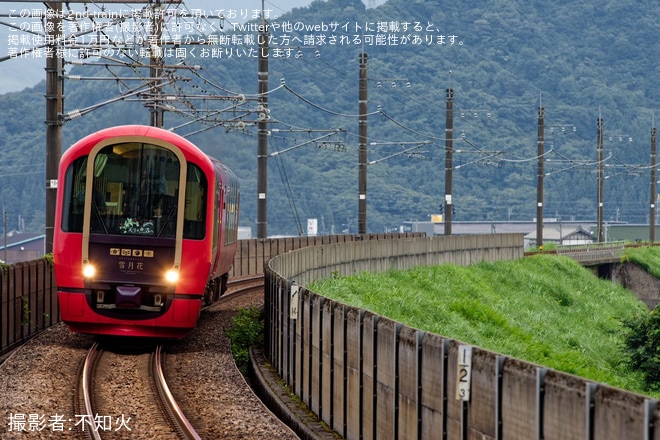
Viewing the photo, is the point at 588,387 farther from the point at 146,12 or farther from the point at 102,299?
the point at 146,12

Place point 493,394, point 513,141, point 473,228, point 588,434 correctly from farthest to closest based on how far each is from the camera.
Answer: point 513,141
point 473,228
point 493,394
point 588,434

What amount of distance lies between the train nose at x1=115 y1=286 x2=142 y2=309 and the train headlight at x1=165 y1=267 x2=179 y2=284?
20.7 inches

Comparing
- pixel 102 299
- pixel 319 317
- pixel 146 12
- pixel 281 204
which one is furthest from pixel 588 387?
pixel 281 204

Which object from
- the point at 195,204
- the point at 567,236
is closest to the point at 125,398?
the point at 195,204

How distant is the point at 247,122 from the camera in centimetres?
3894

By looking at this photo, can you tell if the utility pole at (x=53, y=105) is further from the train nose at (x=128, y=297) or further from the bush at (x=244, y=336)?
the train nose at (x=128, y=297)

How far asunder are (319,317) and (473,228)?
143 m

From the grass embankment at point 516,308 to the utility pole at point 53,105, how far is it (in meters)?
6.46

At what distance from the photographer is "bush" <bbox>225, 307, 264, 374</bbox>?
2055 cm

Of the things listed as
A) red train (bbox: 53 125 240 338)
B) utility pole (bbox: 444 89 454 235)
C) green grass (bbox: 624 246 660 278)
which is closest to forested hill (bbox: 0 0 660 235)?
green grass (bbox: 624 246 660 278)

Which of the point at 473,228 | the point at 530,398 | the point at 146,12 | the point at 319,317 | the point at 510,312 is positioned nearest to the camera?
the point at 530,398

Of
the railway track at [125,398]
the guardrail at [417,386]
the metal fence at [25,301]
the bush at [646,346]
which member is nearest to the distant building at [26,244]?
the bush at [646,346]

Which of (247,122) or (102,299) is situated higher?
Answer: (247,122)

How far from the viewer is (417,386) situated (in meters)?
11.4
